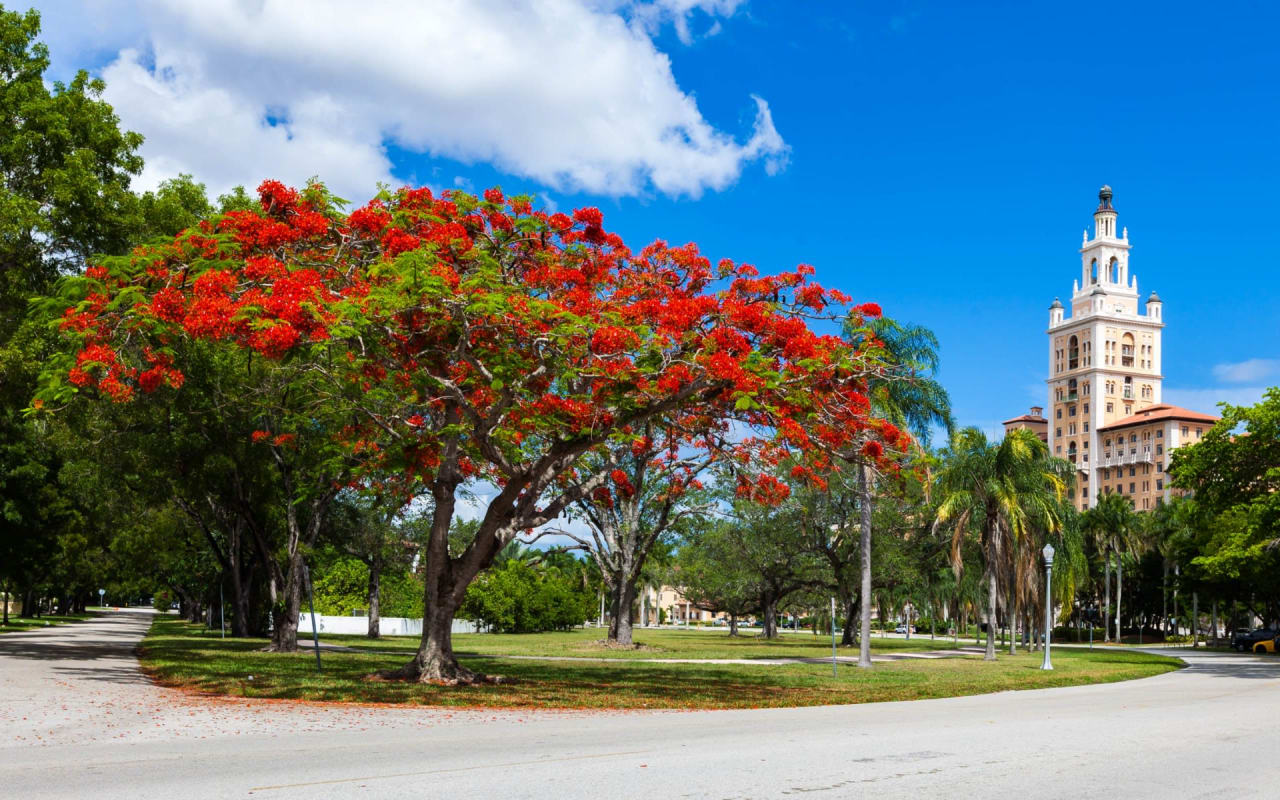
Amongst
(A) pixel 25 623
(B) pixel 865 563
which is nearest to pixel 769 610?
(B) pixel 865 563

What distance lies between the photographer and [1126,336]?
163375mm

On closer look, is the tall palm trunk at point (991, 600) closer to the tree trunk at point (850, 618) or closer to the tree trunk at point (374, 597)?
the tree trunk at point (850, 618)

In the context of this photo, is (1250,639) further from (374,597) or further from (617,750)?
(617,750)

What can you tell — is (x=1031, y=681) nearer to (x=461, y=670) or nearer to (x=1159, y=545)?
(x=461, y=670)

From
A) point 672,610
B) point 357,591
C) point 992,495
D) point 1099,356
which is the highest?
point 1099,356

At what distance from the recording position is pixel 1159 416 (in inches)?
5842

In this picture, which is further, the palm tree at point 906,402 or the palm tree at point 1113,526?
the palm tree at point 1113,526

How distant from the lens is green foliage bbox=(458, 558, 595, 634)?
2783 inches

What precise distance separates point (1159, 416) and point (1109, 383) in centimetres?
1275

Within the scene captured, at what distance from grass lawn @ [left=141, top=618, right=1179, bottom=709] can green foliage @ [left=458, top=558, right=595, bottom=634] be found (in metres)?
35.8

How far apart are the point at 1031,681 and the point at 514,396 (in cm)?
1598

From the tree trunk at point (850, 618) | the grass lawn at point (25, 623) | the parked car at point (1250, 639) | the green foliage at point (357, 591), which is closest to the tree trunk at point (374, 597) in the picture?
the green foliage at point (357, 591)

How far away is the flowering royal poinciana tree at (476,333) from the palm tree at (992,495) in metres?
18.3

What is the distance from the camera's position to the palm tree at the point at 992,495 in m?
38.0
